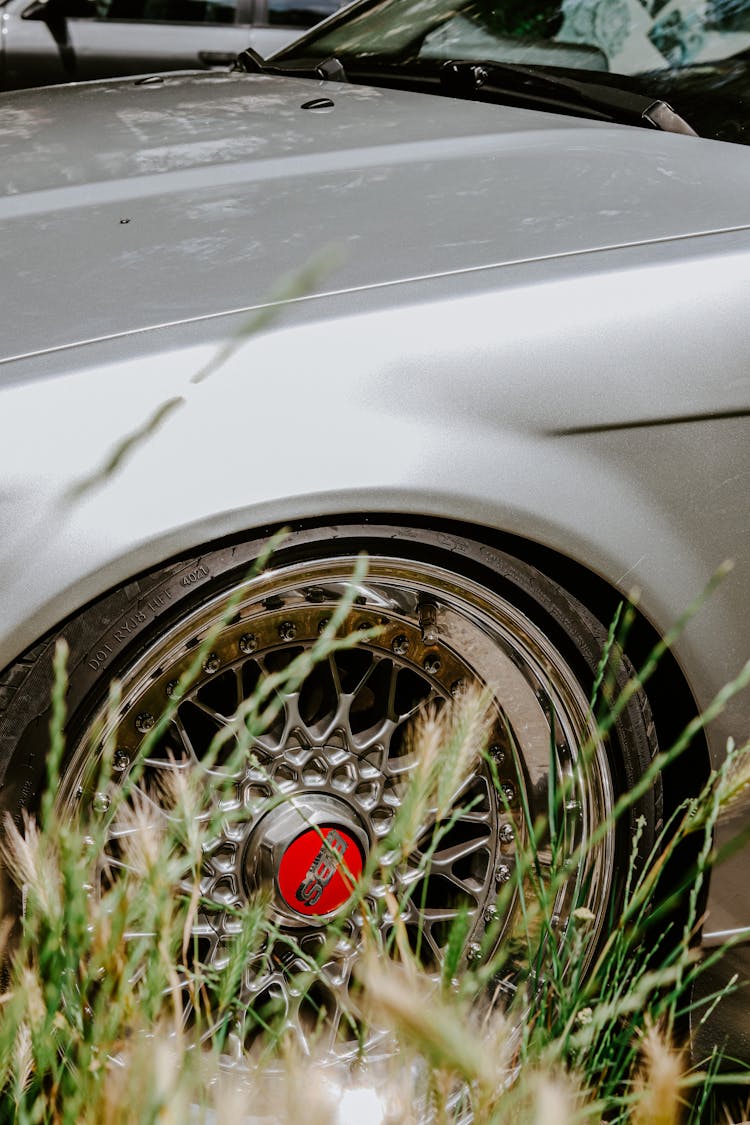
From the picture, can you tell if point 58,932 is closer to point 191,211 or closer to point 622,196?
point 191,211

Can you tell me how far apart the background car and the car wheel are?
510cm

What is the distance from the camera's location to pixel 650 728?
1.69 meters

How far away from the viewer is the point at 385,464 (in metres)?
1.40

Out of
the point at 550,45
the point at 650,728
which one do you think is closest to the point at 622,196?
the point at 650,728

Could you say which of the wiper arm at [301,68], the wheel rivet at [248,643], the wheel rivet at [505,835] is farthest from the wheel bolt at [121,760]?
the wiper arm at [301,68]

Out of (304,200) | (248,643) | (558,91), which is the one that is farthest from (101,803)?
(558,91)

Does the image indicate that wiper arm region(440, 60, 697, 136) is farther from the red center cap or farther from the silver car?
the red center cap

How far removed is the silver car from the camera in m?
1.34

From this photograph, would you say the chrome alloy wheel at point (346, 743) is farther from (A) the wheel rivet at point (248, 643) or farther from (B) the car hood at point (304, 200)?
(B) the car hood at point (304, 200)

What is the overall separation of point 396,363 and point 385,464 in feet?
0.39

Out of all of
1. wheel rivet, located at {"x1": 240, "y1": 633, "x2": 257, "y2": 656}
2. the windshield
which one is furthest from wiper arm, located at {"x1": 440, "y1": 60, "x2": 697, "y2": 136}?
wheel rivet, located at {"x1": 240, "y1": 633, "x2": 257, "y2": 656}

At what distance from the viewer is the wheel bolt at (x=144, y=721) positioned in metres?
1.50

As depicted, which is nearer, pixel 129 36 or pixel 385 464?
pixel 385 464

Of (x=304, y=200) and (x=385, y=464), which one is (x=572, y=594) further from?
(x=304, y=200)
